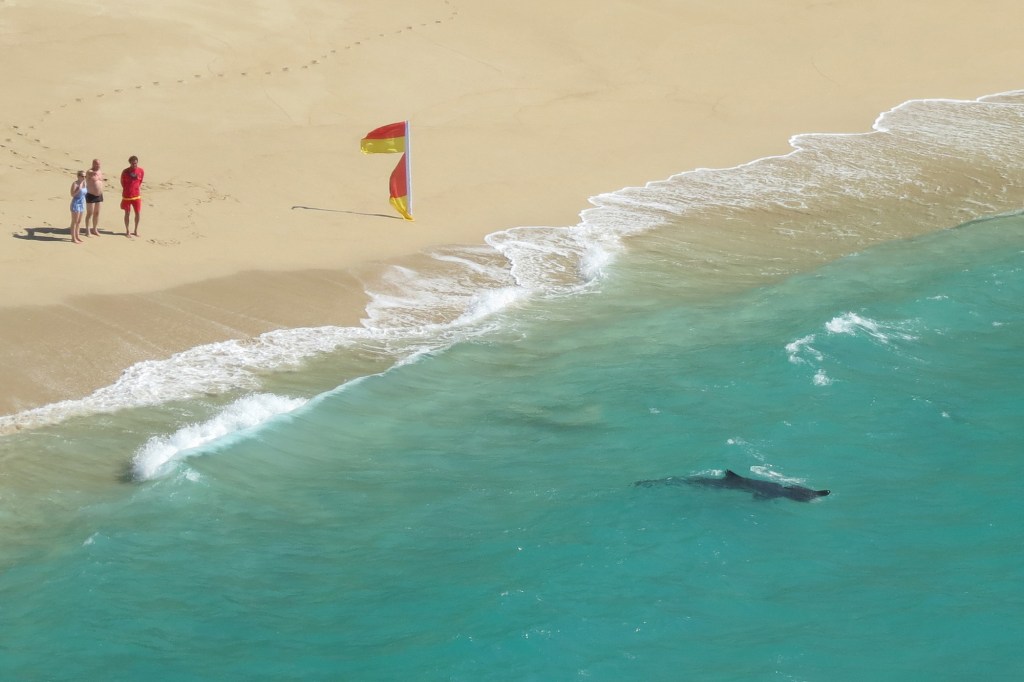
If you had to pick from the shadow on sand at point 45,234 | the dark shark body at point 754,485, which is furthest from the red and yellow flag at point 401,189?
the dark shark body at point 754,485

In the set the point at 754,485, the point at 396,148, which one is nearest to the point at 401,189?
the point at 396,148

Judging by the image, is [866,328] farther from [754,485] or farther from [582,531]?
[582,531]

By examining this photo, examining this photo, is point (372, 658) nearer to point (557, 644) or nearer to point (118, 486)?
point (557, 644)

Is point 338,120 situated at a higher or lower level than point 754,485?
higher

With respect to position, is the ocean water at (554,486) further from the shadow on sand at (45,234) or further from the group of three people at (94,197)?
the shadow on sand at (45,234)

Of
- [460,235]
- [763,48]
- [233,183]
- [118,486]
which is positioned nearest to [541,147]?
[460,235]
